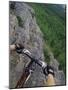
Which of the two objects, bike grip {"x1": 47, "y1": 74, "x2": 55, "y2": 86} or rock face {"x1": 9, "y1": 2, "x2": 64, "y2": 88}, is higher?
rock face {"x1": 9, "y1": 2, "x2": 64, "y2": 88}

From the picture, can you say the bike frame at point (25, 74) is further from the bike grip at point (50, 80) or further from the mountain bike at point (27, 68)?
the bike grip at point (50, 80)

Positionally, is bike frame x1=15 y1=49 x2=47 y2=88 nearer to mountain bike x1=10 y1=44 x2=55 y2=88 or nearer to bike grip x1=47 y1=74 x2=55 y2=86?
mountain bike x1=10 y1=44 x2=55 y2=88

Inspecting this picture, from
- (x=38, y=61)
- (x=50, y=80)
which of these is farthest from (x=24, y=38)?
(x=50, y=80)

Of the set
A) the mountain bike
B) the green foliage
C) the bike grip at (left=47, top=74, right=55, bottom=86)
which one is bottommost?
the bike grip at (left=47, top=74, right=55, bottom=86)

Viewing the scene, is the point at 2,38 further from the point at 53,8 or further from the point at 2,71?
the point at 53,8

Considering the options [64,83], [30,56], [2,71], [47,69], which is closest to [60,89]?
[64,83]

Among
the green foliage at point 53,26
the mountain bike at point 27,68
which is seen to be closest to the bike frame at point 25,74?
the mountain bike at point 27,68

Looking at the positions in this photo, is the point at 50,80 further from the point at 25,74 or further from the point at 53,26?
the point at 53,26

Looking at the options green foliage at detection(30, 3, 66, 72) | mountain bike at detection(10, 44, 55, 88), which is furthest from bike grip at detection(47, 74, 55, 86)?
green foliage at detection(30, 3, 66, 72)
